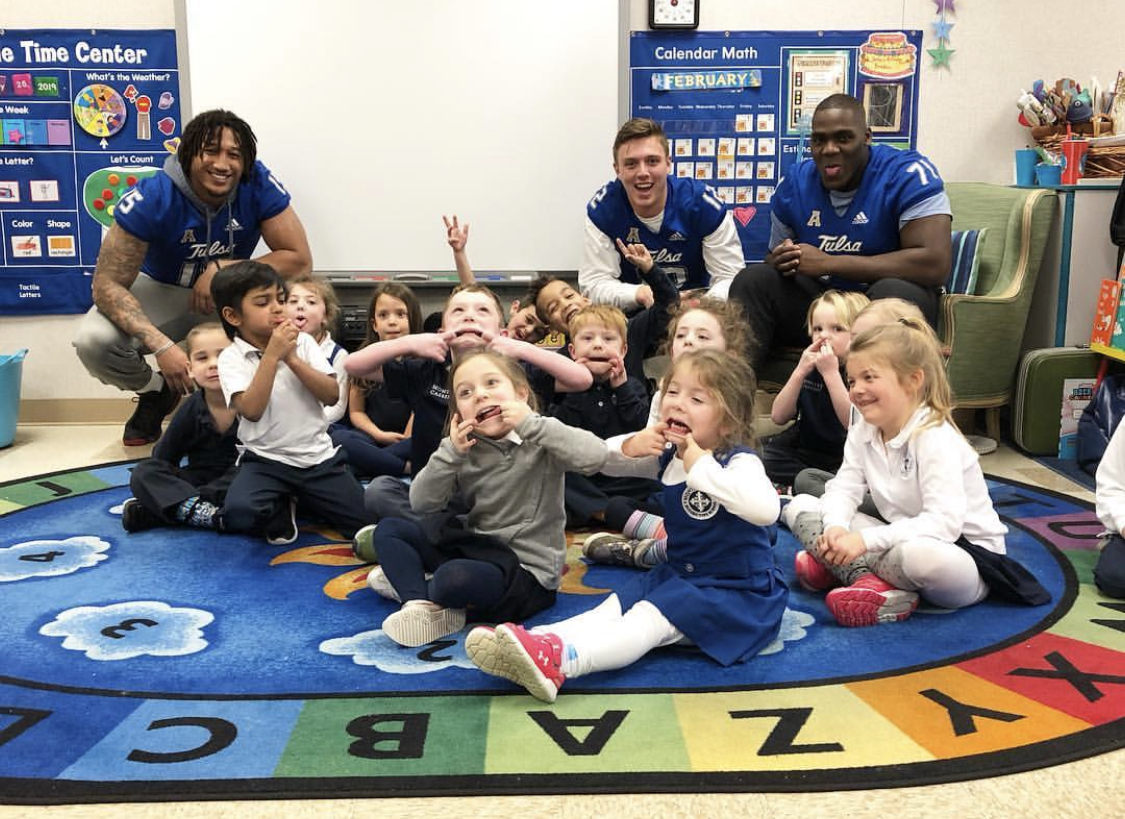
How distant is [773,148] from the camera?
423 centimetres

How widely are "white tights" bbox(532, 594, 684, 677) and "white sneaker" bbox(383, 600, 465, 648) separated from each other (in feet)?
0.87

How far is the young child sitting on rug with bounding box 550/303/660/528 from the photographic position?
2.74 metres

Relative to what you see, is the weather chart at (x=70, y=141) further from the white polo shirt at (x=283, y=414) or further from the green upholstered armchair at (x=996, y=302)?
the green upholstered armchair at (x=996, y=302)

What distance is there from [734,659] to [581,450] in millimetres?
482

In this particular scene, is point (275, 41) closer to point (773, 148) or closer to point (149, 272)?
point (149, 272)

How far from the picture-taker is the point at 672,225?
144 inches

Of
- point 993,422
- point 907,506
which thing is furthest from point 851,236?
point 907,506

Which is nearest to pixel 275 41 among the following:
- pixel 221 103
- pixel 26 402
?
pixel 221 103

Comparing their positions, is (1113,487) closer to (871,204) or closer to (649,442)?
(649,442)

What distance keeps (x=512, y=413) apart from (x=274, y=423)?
1.01 m

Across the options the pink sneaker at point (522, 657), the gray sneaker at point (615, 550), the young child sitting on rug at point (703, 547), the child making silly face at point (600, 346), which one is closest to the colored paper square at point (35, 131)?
the child making silly face at point (600, 346)

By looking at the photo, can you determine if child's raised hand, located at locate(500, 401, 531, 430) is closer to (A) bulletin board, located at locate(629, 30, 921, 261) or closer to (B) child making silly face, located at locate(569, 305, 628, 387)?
Answer: (B) child making silly face, located at locate(569, 305, 628, 387)

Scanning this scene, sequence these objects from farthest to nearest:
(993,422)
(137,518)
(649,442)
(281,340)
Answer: (993,422) → (137,518) → (281,340) → (649,442)

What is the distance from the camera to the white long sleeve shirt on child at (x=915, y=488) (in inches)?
83.7
